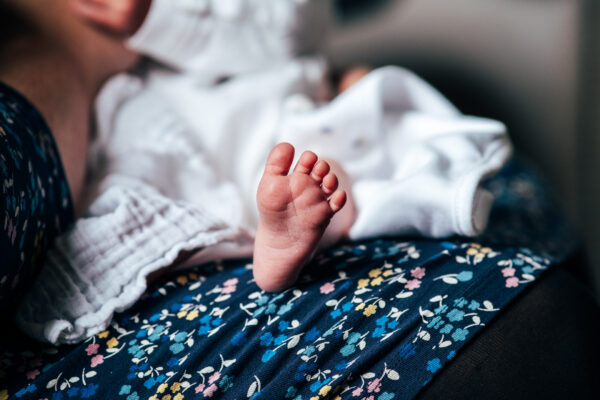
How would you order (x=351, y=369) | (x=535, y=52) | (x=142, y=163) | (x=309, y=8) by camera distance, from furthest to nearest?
(x=535, y=52) → (x=309, y=8) → (x=142, y=163) → (x=351, y=369)

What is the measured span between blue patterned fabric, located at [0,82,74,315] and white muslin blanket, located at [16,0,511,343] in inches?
0.9

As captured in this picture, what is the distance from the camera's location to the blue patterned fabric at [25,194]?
0.42m

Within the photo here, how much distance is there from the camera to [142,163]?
1.99 ft

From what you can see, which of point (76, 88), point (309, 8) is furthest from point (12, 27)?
point (309, 8)

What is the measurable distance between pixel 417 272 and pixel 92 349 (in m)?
0.31

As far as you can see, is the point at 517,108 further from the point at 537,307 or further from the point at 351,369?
the point at 351,369

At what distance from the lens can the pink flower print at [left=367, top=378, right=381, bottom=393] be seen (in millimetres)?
403

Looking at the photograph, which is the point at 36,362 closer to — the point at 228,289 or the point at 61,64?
the point at 228,289

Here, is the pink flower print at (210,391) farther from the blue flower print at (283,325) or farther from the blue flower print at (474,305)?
the blue flower print at (474,305)

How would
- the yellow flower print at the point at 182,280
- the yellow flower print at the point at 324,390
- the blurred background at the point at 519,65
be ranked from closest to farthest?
the yellow flower print at the point at 324,390
the yellow flower print at the point at 182,280
the blurred background at the point at 519,65

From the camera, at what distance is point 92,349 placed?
17.3 inches

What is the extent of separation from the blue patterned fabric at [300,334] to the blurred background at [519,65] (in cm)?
87

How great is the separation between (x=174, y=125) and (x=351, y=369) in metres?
0.45

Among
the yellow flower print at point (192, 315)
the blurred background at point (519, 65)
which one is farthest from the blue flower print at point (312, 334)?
the blurred background at point (519, 65)
